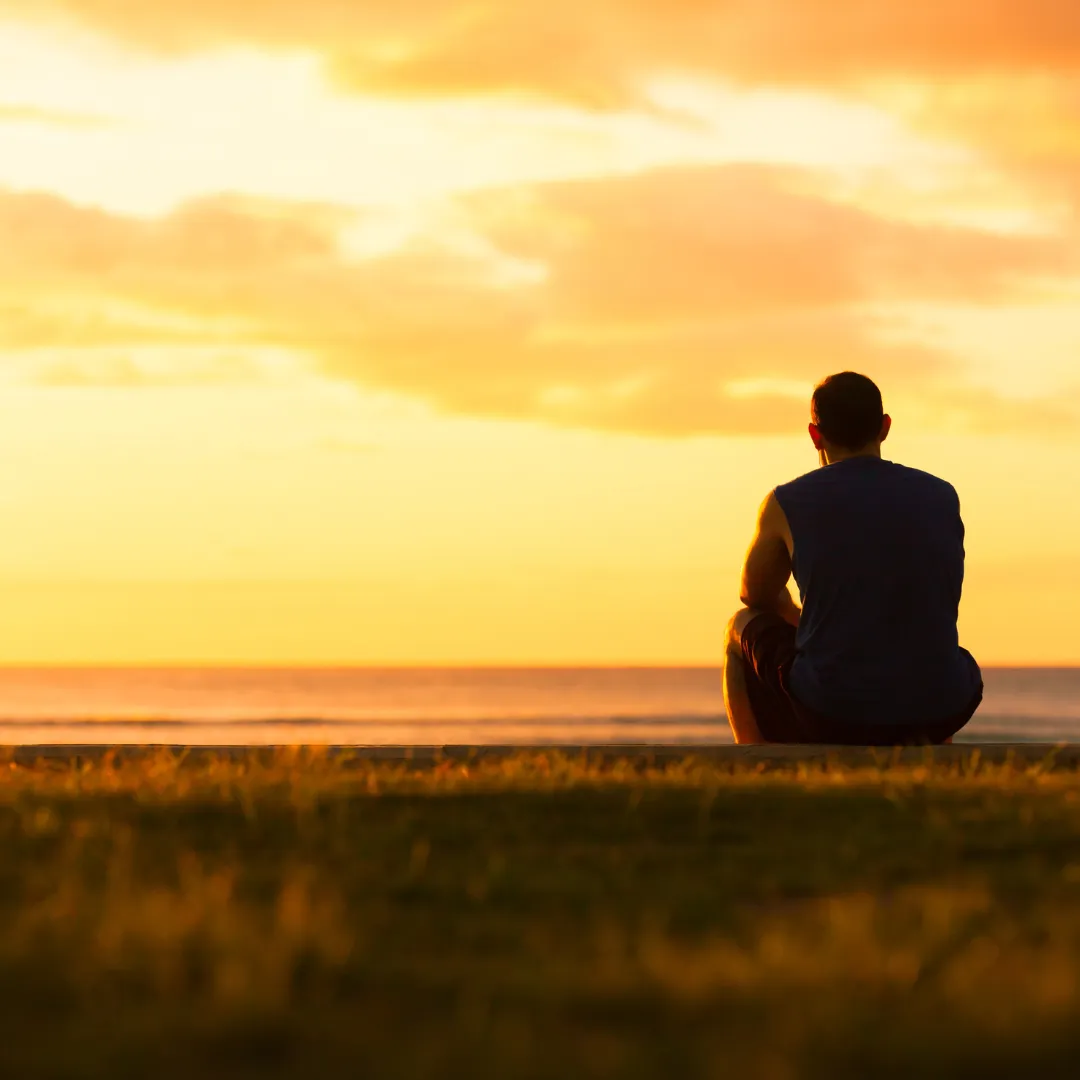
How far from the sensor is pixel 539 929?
112 inches

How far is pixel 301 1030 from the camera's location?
7.32ft

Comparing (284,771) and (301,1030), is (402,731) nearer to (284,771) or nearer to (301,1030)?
(284,771)

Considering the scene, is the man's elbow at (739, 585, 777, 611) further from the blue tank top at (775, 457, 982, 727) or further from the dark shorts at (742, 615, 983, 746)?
the blue tank top at (775, 457, 982, 727)

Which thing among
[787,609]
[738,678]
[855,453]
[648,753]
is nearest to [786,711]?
[738,678]

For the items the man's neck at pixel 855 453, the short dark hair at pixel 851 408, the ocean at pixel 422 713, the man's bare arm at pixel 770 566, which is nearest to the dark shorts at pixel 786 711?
the man's bare arm at pixel 770 566

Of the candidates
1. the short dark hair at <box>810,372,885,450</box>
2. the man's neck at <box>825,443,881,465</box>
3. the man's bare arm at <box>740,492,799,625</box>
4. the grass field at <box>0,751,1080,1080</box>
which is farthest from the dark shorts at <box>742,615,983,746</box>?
the grass field at <box>0,751,1080,1080</box>

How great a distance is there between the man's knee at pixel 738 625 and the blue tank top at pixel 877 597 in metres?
0.52

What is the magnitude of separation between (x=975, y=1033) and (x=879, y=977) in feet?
1.00

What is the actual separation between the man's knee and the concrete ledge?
615 mm

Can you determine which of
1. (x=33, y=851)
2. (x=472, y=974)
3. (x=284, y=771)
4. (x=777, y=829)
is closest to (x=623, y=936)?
(x=472, y=974)

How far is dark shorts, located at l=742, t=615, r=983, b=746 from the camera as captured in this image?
608cm

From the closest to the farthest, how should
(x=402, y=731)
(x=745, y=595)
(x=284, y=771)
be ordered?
(x=284, y=771), (x=745, y=595), (x=402, y=731)

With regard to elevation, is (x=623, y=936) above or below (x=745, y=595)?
below

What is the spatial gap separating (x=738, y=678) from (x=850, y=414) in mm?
1219
